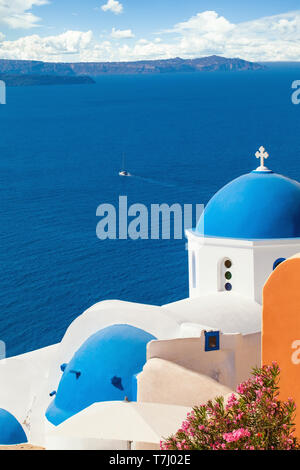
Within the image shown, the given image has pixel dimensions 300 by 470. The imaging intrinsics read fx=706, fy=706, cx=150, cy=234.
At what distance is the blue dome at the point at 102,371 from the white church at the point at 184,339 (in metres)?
0.02

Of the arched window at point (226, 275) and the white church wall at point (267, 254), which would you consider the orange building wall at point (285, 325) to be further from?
the arched window at point (226, 275)

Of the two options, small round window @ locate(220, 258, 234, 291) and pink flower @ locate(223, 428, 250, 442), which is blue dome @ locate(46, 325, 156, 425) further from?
pink flower @ locate(223, 428, 250, 442)

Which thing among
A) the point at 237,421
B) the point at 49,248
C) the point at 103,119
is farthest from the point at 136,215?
the point at 103,119

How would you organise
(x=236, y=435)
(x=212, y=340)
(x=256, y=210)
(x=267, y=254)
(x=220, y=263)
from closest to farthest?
1. (x=236, y=435)
2. (x=212, y=340)
3. (x=267, y=254)
4. (x=256, y=210)
5. (x=220, y=263)

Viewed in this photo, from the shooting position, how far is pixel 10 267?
4688 centimetres

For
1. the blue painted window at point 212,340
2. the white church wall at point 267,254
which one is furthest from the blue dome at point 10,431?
the white church wall at point 267,254

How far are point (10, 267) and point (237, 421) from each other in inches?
1494

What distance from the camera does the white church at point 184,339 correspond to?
51.4 ft

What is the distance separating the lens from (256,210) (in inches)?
766

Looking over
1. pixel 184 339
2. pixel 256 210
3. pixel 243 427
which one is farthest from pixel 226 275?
pixel 243 427

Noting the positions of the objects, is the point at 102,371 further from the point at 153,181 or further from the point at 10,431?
the point at 153,181

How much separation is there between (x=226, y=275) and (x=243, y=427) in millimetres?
9872

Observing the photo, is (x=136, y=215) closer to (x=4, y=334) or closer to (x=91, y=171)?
(x=91, y=171)

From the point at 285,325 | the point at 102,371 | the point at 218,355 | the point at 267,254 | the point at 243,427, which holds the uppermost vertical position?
the point at 285,325
